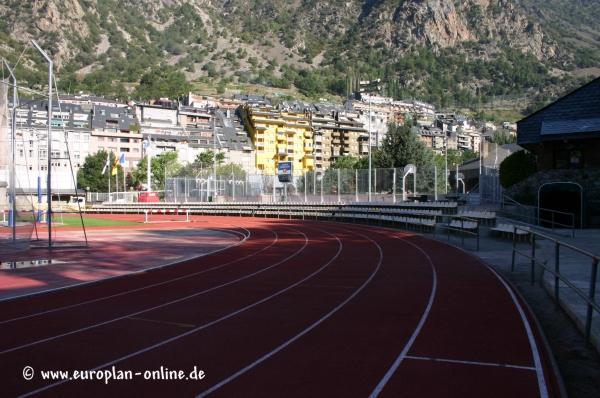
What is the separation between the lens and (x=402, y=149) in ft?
216

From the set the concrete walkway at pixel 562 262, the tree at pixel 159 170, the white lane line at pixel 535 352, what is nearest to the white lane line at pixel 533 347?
the white lane line at pixel 535 352

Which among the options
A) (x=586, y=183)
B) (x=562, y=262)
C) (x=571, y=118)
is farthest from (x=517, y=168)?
(x=562, y=262)

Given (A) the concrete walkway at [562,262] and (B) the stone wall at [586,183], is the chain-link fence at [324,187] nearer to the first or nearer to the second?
(B) the stone wall at [586,183]

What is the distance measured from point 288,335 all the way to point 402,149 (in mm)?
60011

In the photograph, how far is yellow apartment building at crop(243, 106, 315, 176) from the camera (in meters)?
121

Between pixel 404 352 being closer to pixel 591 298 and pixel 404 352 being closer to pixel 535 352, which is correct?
pixel 535 352

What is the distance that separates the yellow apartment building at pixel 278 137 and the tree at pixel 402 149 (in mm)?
52179

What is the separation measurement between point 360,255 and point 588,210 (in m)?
14.9

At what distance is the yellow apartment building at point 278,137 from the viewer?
121 meters

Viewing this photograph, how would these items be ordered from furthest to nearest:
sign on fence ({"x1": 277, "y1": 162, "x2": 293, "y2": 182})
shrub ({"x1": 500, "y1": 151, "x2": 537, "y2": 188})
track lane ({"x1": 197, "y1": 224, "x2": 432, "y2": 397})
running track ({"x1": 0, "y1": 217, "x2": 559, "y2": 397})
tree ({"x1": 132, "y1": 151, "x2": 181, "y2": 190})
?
tree ({"x1": 132, "y1": 151, "x2": 181, "y2": 190}) < sign on fence ({"x1": 277, "y1": 162, "x2": 293, "y2": 182}) < shrub ({"x1": 500, "y1": 151, "x2": 537, "y2": 188}) < running track ({"x1": 0, "y1": 217, "x2": 559, "y2": 397}) < track lane ({"x1": 197, "y1": 224, "x2": 432, "y2": 397})

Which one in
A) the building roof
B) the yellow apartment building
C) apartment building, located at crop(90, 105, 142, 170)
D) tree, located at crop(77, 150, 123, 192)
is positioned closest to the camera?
the building roof

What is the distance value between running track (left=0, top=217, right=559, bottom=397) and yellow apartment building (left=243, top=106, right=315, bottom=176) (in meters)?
106

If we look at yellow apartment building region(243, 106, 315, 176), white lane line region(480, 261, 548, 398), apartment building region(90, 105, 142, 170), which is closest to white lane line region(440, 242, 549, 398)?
white lane line region(480, 261, 548, 398)

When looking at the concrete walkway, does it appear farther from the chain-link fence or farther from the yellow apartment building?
the yellow apartment building
